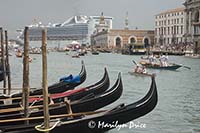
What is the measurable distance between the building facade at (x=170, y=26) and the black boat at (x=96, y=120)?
50243mm

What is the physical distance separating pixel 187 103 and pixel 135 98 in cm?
117

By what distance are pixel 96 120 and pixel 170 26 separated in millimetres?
54684

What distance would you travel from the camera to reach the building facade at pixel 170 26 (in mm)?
55062

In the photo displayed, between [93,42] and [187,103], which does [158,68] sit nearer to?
[187,103]

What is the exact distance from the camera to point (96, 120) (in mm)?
4457

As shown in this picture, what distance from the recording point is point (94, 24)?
241 feet

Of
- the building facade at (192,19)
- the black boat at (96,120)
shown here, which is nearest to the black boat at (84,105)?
the black boat at (96,120)

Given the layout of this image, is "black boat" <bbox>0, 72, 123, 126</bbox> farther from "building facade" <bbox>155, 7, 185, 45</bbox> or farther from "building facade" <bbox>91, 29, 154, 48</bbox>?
"building facade" <bbox>91, 29, 154, 48</bbox>

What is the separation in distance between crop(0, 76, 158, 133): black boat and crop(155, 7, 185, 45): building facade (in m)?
50.2

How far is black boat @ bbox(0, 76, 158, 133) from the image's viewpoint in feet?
13.9

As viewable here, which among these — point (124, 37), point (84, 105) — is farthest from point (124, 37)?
point (84, 105)

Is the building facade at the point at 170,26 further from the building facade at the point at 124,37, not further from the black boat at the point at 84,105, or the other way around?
the black boat at the point at 84,105

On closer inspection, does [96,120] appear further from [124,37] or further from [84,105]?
[124,37]

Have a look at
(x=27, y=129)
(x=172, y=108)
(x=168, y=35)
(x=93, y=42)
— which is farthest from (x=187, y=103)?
(x=93, y=42)
